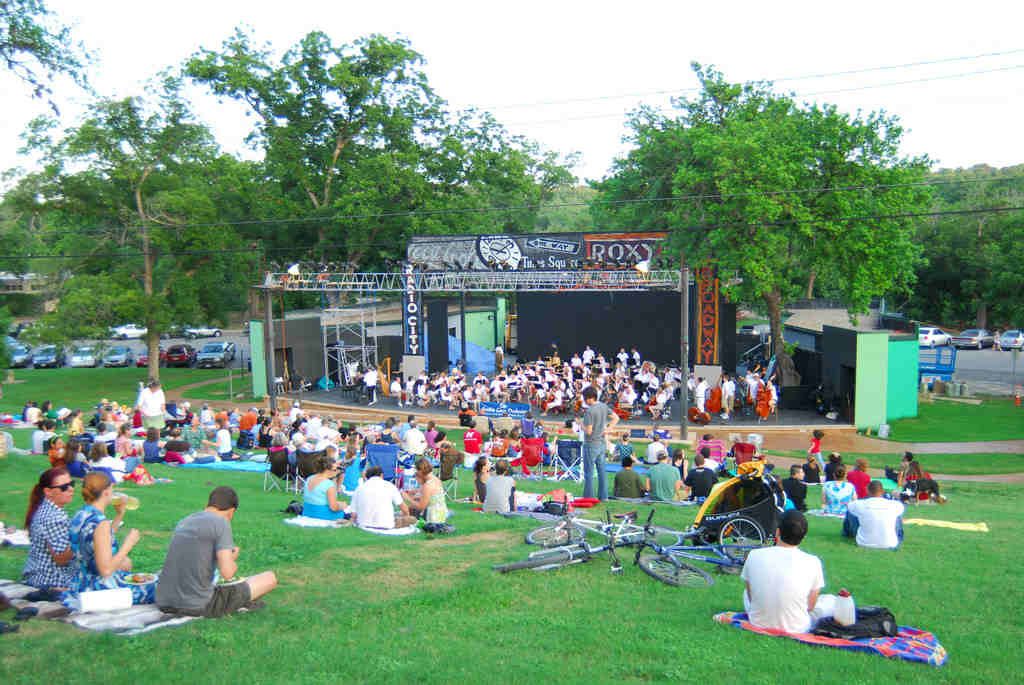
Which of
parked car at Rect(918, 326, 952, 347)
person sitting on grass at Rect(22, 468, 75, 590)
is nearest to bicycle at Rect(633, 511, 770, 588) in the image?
person sitting on grass at Rect(22, 468, 75, 590)

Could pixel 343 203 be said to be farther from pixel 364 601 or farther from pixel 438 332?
pixel 364 601

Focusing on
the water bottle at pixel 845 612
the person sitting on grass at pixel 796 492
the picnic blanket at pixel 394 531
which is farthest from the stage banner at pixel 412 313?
the water bottle at pixel 845 612

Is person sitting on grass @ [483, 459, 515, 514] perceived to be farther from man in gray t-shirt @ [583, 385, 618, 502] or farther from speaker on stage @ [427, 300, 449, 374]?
speaker on stage @ [427, 300, 449, 374]

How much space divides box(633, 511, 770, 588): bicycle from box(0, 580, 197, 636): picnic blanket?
4085 mm

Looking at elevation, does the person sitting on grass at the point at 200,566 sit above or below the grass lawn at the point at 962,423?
above

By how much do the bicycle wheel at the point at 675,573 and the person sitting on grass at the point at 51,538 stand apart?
5.00m

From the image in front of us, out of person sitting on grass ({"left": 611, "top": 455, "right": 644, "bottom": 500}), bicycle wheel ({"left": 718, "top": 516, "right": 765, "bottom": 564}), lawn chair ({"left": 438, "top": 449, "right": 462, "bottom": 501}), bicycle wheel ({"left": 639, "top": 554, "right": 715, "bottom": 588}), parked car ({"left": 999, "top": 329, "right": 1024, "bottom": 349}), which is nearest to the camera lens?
bicycle wheel ({"left": 639, "top": 554, "right": 715, "bottom": 588})

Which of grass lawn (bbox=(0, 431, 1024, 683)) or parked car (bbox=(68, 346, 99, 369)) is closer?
grass lawn (bbox=(0, 431, 1024, 683))

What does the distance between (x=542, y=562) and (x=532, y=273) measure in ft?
69.4

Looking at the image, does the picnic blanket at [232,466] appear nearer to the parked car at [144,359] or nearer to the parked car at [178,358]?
the parked car at [144,359]

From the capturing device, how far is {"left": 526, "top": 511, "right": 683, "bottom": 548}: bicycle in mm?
8039

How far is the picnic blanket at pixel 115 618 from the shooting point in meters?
5.83

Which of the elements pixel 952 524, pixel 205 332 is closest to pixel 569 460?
pixel 952 524

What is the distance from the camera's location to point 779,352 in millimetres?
29000
